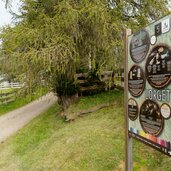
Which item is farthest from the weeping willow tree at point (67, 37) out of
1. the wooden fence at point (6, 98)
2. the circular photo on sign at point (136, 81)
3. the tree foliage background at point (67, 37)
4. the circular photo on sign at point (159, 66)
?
the wooden fence at point (6, 98)

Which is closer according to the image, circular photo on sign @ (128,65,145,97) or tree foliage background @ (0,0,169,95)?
circular photo on sign @ (128,65,145,97)

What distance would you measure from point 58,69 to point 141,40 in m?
6.19

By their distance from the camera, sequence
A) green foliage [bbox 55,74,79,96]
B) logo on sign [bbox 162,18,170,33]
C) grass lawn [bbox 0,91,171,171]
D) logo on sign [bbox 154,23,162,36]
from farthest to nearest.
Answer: green foliage [bbox 55,74,79,96] < grass lawn [bbox 0,91,171,171] < logo on sign [bbox 154,23,162,36] < logo on sign [bbox 162,18,170,33]

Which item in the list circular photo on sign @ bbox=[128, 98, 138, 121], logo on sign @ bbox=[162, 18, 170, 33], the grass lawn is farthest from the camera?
the grass lawn

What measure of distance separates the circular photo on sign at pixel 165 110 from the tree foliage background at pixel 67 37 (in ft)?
21.2

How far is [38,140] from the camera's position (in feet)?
29.0

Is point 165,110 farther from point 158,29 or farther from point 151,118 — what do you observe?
point 158,29

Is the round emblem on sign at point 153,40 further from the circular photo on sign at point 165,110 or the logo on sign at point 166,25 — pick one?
the circular photo on sign at point 165,110

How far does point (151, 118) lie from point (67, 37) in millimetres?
6819

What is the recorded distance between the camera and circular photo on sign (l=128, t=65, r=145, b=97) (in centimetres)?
363

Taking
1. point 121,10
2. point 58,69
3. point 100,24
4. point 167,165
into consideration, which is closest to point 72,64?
point 58,69

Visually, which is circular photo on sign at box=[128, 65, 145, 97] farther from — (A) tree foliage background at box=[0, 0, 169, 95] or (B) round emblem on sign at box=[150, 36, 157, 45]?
(A) tree foliage background at box=[0, 0, 169, 95]

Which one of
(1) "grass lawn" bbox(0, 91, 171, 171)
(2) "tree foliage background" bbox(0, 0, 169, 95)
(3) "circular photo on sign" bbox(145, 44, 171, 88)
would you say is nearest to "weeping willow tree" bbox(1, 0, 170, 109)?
(2) "tree foliage background" bbox(0, 0, 169, 95)

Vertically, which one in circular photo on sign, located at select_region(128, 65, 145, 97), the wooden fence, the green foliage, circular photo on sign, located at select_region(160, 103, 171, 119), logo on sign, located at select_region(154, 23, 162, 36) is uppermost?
logo on sign, located at select_region(154, 23, 162, 36)
